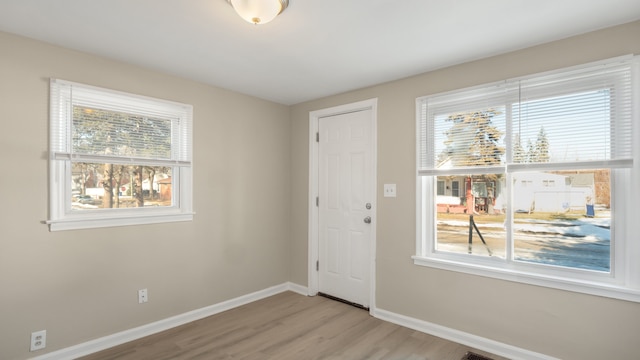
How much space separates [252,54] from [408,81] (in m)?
1.51

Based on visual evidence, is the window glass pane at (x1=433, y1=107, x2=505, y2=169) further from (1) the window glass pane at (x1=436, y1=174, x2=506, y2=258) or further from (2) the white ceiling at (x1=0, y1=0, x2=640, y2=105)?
(2) the white ceiling at (x1=0, y1=0, x2=640, y2=105)

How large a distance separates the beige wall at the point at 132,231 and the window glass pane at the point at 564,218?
266cm

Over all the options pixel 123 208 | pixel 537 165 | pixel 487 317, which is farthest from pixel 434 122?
pixel 123 208

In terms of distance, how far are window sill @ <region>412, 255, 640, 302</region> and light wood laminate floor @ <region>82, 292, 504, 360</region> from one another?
2.07ft

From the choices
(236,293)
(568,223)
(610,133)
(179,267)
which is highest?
(610,133)

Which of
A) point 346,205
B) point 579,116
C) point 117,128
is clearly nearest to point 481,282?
point 579,116

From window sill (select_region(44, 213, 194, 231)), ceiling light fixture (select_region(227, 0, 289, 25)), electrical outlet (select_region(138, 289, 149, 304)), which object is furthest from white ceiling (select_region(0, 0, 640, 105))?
electrical outlet (select_region(138, 289, 149, 304))

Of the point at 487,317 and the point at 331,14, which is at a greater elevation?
the point at 331,14

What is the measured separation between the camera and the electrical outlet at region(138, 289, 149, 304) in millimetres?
2848

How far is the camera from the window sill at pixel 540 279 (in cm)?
210

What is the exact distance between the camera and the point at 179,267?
3.13 metres

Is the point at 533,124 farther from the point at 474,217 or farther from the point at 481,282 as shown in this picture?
the point at 481,282

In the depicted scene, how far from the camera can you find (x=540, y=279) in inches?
93.8

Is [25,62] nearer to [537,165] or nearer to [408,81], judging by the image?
[408,81]
